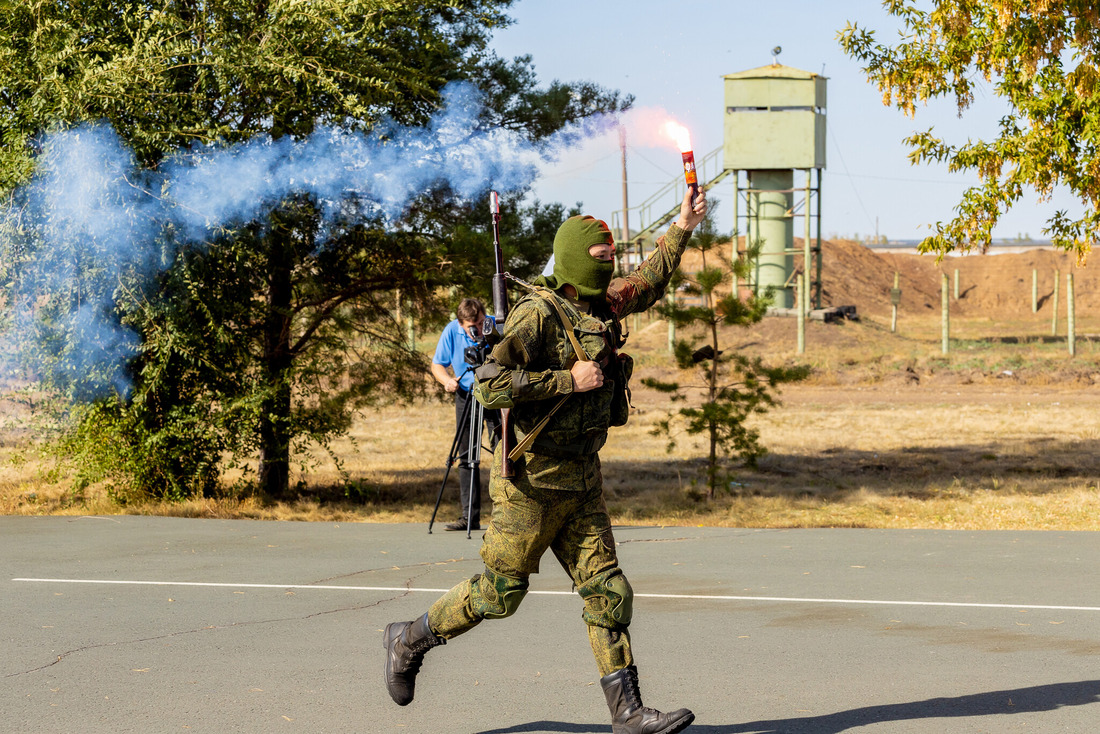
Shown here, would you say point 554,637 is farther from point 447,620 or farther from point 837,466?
point 837,466

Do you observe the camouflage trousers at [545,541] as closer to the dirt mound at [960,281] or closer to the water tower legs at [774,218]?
the water tower legs at [774,218]

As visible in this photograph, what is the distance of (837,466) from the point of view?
1536cm

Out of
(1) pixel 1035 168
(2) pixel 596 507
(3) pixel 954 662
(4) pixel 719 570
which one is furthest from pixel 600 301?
(1) pixel 1035 168

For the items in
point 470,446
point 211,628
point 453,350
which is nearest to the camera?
point 211,628

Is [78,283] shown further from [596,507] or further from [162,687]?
[596,507]

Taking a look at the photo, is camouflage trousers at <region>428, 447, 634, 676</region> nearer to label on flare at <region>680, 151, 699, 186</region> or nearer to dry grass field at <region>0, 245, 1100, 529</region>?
label on flare at <region>680, 151, 699, 186</region>

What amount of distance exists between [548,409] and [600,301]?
1.60 feet

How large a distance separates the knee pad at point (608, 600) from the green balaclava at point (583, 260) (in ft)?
3.54

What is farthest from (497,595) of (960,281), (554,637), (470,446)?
(960,281)

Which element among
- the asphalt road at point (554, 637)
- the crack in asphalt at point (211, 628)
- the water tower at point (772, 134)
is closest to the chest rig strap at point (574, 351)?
the asphalt road at point (554, 637)

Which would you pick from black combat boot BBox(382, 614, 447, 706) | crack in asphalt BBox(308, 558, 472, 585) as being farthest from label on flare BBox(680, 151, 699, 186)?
crack in asphalt BBox(308, 558, 472, 585)

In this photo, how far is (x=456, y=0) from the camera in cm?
1138

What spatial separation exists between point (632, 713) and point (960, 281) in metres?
74.6

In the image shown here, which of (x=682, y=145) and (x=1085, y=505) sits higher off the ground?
(x=682, y=145)
